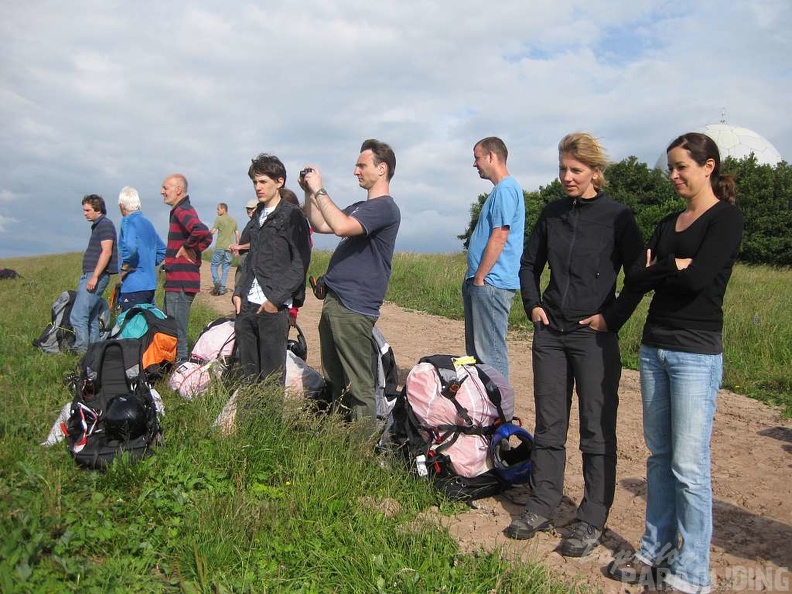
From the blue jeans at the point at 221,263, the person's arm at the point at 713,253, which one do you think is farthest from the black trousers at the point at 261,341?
the blue jeans at the point at 221,263

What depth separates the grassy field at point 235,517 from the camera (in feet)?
9.36

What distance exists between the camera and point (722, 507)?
3.96 metres

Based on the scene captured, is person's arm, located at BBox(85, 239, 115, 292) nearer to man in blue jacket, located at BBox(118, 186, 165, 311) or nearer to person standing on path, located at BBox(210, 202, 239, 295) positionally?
man in blue jacket, located at BBox(118, 186, 165, 311)

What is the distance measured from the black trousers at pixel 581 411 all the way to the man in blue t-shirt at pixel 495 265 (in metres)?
1.13

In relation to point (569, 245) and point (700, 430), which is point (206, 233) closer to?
point (569, 245)

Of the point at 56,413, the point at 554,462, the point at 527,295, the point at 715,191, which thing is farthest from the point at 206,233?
the point at 715,191

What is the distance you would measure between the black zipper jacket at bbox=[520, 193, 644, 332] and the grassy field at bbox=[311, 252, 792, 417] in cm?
372

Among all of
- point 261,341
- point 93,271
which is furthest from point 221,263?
point 261,341

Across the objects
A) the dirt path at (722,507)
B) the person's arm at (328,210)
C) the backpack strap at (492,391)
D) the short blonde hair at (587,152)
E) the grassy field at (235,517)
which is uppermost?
the short blonde hair at (587,152)

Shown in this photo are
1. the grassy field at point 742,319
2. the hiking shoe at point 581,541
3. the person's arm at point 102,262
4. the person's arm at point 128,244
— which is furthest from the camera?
the person's arm at point 102,262

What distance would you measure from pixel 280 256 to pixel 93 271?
149 inches

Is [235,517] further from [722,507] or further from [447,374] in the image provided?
[722,507]

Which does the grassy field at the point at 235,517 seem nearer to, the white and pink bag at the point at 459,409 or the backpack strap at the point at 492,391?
the white and pink bag at the point at 459,409

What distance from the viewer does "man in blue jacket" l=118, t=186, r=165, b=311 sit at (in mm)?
6547
